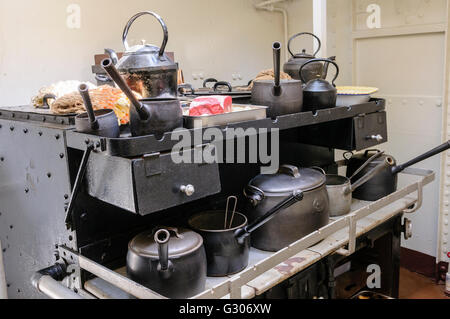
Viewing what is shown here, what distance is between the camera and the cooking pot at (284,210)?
1521 millimetres

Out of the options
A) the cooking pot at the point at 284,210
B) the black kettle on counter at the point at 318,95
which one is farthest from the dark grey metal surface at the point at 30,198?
the black kettle on counter at the point at 318,95

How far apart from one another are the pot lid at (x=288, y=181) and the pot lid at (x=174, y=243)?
14.2 inches

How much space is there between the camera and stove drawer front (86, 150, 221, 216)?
1.12 meters

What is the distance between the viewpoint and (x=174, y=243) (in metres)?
1.24

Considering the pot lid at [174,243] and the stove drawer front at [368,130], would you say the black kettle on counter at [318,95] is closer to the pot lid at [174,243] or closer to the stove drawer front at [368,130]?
the stove drawer front at [368,130]

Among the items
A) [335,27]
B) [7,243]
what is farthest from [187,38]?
[7,243]

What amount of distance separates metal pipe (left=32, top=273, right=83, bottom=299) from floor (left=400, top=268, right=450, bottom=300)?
94.4 inches

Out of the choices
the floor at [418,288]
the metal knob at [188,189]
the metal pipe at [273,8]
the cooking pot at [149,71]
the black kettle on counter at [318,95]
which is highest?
the metal pipe at [273,8]

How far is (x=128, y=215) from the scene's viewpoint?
4.96 feet

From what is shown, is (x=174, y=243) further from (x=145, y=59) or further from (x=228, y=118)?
(x=145, y=59)

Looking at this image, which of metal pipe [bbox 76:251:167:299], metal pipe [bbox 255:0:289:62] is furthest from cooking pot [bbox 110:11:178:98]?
metal pipe [bbox 255:0:289:62]

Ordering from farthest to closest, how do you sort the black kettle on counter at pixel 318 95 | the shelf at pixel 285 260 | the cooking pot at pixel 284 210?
the black kettle on counter at pixel 318 95 → the cooking pot at pixel 284 210 → the shelf at pixel 285 260
